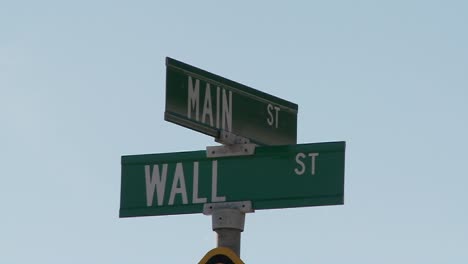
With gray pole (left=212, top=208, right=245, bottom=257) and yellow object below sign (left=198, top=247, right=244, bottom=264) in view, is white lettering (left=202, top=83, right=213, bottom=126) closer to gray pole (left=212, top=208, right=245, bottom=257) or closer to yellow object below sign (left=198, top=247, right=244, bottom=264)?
gray pole (left=212, top=208, right=245, bottom=257)

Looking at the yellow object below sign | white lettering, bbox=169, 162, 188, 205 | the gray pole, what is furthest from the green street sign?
the yellow object below sign

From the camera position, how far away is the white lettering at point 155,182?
10528 millimetres

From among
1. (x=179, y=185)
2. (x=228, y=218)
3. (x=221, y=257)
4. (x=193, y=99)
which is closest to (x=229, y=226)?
(x=228, y=218)

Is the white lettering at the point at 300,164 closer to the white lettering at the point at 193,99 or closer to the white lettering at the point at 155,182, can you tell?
the white lettering at the point at 193,99

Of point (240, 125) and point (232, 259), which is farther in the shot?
point (240, 125)

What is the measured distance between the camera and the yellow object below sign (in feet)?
32.2

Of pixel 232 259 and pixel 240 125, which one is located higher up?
pixel 240 125

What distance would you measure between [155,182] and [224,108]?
653 millimetres

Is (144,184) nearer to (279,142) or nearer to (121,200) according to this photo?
(121,200)

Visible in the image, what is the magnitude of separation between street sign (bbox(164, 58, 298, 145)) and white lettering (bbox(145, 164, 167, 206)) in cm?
49

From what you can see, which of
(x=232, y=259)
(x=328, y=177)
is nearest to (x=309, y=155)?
(x=328, y=177)

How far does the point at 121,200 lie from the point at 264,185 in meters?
0.97

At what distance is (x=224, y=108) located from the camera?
1047 cm

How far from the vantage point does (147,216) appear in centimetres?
1053
